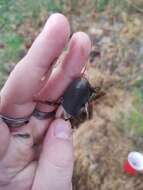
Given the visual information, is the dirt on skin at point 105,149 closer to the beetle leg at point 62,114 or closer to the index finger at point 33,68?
the beetle leg at point 62,114

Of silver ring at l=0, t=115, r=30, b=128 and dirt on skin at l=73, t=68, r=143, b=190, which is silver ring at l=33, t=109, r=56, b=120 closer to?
silver ring at l=0, t=115, r=30, b=128

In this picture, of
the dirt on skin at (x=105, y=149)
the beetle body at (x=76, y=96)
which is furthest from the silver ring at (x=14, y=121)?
the dirt on skin at (x=105, y=149)

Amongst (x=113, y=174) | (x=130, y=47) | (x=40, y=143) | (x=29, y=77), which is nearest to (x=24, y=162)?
(x=40, y=143)

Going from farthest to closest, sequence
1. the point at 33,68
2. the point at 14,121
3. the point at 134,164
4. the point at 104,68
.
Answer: the point at 104,68 → the point at 134,164 → the point at 14,121 → the point at 33,68

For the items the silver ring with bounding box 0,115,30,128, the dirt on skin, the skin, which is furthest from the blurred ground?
the silver ring with bounding box 0,115,30,128

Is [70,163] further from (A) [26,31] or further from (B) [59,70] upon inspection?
(A) [26,31]

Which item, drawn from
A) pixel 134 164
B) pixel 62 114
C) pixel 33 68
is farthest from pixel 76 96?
pixel 134 164

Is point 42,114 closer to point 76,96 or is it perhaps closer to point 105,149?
point 76,96
